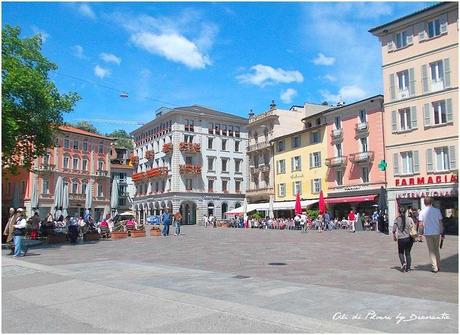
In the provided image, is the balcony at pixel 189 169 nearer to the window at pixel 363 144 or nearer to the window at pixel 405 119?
the window at pixel 363 144

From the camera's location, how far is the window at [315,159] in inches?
1991

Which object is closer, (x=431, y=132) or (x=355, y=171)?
(x=431, y=132)

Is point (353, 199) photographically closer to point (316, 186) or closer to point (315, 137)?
point (316, 186)

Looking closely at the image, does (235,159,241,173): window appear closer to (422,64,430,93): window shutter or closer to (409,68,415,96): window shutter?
(409,68,415,96): window shutter

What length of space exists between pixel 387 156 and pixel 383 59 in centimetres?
800

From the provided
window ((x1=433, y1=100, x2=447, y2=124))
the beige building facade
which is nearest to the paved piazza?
the beige building facade

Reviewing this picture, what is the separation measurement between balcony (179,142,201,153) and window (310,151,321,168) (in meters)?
25.3

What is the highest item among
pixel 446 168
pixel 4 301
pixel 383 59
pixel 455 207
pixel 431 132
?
pixel 383 59

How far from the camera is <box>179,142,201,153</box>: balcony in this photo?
234 feet

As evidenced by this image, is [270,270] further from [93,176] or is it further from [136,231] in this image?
[93,176]

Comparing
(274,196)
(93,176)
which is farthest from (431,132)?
(93,176)

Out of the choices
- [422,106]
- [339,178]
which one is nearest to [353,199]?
[339,178]

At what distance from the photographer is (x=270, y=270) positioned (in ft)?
41.7

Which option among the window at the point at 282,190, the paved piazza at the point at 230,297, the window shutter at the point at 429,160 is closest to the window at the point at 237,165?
the window at the point at 282,190
